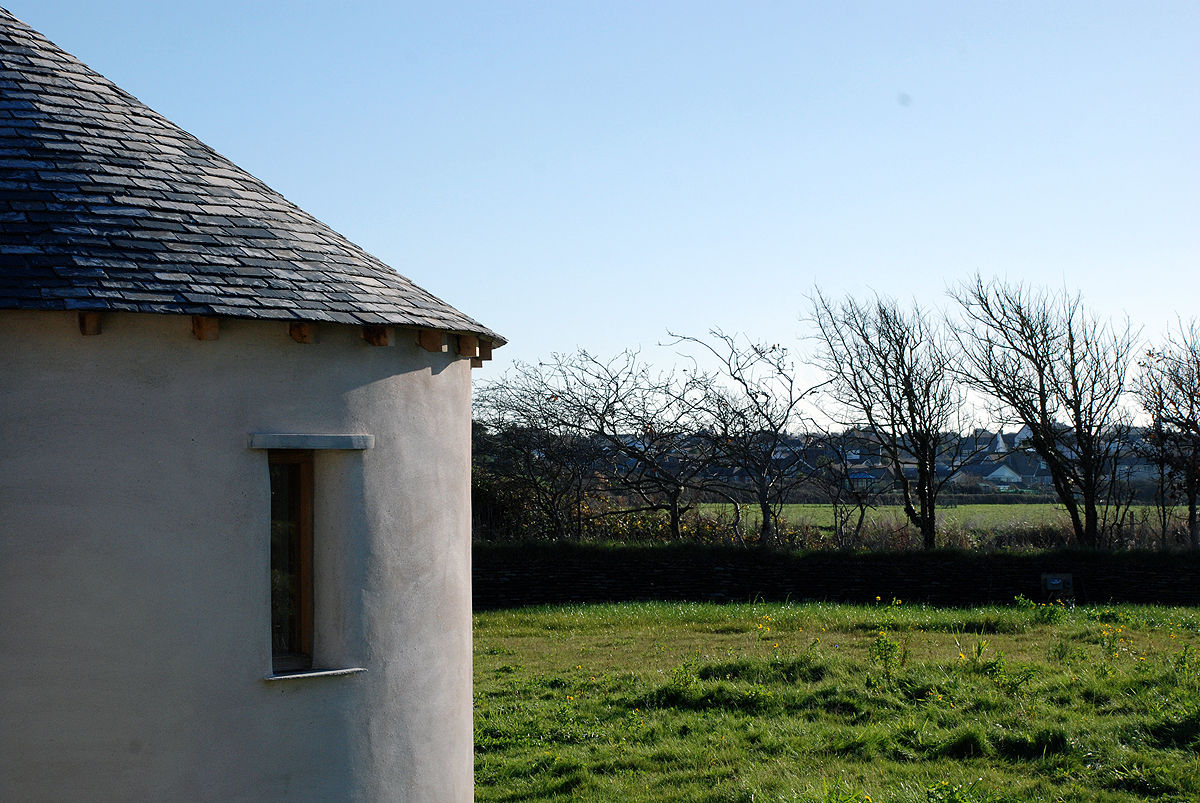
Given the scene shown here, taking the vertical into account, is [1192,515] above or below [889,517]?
above

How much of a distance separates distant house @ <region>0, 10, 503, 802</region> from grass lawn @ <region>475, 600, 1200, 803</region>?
7.08 ft

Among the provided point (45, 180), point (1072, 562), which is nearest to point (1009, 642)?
point (1072, 562)

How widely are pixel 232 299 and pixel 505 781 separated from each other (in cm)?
476

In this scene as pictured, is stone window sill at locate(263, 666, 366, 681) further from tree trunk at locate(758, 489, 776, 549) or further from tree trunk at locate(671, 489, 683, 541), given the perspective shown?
tree trunk at locate(671, 489, 683, 541)

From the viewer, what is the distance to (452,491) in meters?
7.21

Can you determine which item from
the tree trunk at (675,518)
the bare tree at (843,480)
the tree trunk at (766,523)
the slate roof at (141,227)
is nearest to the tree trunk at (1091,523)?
the bare tree at (843,480)

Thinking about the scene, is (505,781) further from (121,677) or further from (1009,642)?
A: (1009,642)

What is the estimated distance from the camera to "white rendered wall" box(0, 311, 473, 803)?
5477 millimetres

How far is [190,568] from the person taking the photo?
19.0 feet

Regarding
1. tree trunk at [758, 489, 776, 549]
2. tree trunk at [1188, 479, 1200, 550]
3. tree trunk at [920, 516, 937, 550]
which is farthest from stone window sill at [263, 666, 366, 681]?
tree trunk at [1188, 479, 1200, 550]

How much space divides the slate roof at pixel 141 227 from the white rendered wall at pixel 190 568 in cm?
21

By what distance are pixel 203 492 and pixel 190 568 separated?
0.42 m

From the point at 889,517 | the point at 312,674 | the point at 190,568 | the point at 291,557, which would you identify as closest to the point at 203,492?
the point at 190,568

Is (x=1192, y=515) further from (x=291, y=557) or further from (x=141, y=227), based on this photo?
(x=141, y=227)
